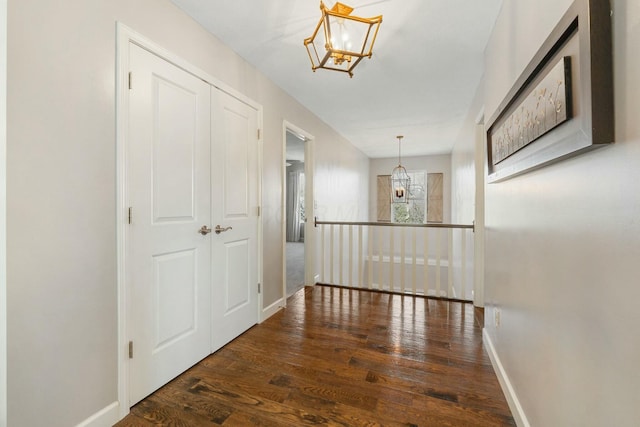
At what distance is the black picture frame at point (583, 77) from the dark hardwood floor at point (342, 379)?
1.41m

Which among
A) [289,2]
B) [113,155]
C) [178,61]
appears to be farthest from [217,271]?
[289,2]

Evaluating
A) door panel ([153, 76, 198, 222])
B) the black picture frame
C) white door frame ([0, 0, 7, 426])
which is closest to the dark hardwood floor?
white door frame ([0, 0, 7, 426])

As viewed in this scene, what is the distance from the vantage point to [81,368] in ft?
4.43

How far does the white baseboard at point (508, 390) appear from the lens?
138cm

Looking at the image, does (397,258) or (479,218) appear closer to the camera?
(479,218)

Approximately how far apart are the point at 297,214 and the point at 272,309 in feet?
20.2

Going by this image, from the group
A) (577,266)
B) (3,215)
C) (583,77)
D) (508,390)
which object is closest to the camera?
(583,77)

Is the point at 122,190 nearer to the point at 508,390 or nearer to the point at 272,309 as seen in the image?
the point at 272,309

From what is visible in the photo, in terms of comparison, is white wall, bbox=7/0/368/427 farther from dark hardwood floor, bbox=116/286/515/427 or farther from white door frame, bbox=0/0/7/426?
dark hardwood floor, bbox=116/286/515/427

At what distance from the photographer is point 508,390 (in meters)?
1.59

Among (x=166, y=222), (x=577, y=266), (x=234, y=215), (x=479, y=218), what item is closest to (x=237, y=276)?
(x=234, y=215)

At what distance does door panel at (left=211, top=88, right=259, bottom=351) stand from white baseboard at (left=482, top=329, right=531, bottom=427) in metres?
1.94

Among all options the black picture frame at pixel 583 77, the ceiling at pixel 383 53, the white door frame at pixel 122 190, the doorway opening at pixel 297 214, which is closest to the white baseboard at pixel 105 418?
the white door frame at pixel 122 190

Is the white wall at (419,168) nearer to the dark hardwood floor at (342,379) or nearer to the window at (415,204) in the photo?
the window at (415,204)
